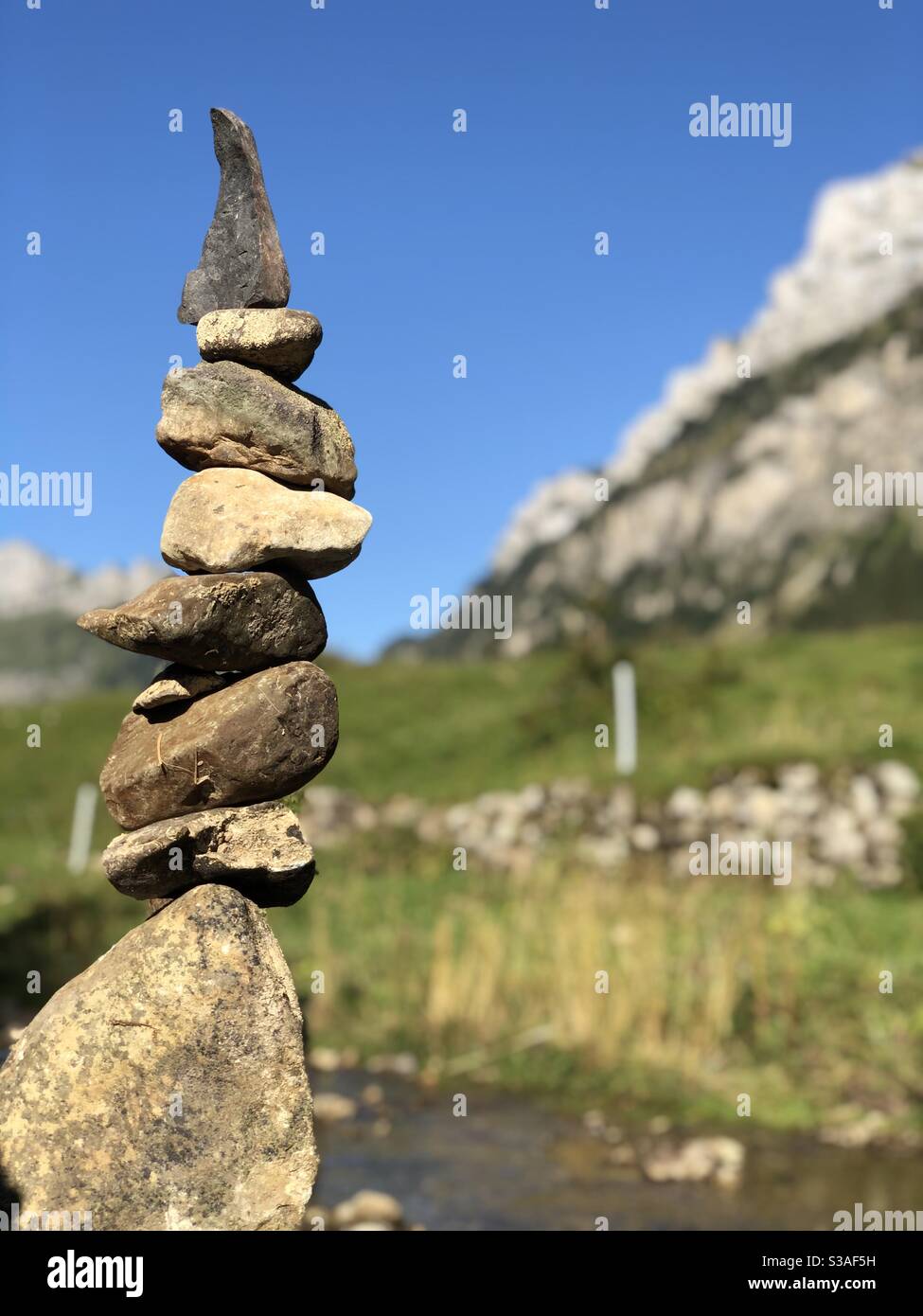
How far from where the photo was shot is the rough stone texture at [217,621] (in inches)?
208

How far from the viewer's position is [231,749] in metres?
5.39

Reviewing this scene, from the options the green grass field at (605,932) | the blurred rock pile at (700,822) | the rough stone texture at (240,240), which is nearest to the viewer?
the rough stone texture at (240,240)

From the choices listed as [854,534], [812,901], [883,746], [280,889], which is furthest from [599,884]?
[854,534]

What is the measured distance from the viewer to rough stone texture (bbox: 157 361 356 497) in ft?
18.2

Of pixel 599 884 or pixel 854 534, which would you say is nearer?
pixel 599 884

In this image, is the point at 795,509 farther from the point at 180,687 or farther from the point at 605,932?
the point at 180,687

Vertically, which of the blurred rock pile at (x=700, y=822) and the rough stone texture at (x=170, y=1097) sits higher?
the blurred rock pile at (x=700, y=822)

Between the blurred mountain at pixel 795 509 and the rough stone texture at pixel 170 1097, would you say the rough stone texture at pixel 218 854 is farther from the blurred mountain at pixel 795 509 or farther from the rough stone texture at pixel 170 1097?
the blurred mountain at pixel 795 509

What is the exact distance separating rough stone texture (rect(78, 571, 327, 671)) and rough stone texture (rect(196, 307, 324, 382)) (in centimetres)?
102

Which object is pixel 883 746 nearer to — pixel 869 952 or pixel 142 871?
pixel 869 952

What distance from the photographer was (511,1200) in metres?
9.11

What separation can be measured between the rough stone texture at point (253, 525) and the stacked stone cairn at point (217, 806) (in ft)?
0.04

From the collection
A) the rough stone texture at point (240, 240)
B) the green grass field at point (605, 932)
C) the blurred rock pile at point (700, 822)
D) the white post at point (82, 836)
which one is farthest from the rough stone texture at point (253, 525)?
the white post at point (82, 836)
